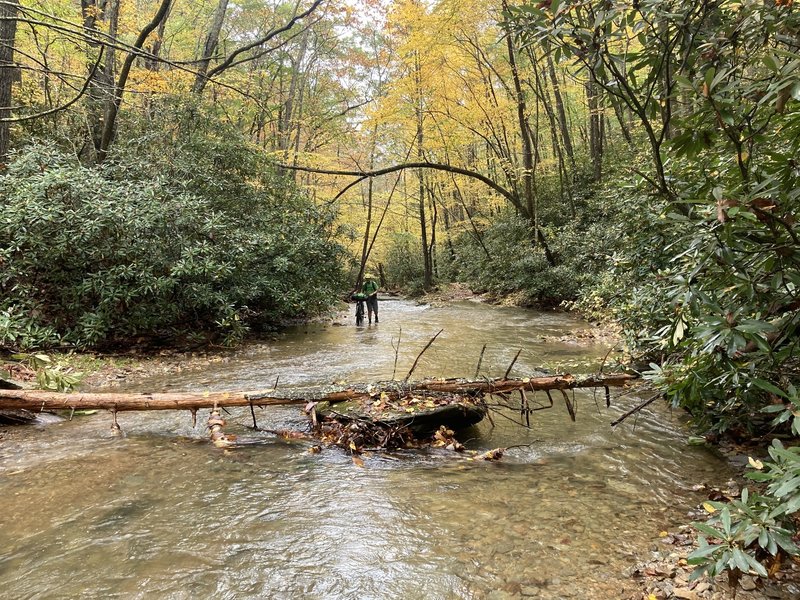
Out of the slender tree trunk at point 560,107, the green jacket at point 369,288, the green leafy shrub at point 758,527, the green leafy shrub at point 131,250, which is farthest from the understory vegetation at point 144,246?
the slender tree trunk at point 560,107

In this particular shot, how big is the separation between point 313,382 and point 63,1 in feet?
40.8

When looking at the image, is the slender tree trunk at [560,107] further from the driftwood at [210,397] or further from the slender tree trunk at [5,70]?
the slender tree trunk at [5,70]

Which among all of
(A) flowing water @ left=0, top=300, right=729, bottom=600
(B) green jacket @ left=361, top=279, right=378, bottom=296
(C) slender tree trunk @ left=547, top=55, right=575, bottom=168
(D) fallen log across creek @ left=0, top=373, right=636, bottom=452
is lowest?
(A) flowing water @ left=0, top=300, right=729, bottom=600

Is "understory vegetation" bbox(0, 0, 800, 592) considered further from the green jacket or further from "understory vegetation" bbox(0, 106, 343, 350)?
the green jacket

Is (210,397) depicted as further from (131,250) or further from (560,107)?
(560,107)

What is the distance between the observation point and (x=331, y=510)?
382cm

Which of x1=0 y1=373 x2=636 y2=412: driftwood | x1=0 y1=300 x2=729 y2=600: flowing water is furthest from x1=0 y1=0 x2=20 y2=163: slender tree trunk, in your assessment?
x1=0 y1=300 x2=729 y2=600: flowing water

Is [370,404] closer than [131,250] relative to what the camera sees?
Yes

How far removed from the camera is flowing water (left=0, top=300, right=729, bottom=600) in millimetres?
2945

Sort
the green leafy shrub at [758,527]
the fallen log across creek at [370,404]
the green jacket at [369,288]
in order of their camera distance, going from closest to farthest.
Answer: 1. the green leafy shrub at [758,527]
2. the fallen log across creek at [370,404]
3. the green jacket at [369,288]

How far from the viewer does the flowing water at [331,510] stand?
295 cm

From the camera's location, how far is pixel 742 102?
2.84 metres

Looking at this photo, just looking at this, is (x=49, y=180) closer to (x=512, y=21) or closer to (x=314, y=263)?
(x=314, y=263)

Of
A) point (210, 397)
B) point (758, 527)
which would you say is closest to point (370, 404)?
point (210, 397)
